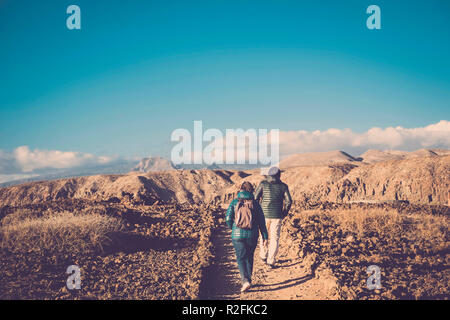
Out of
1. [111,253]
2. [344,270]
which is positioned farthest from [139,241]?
[344,270]

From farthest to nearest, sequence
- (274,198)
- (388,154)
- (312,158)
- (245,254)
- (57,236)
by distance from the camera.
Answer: (312,158) → (388,154) → (57,236) → (274,198) → (245,254)

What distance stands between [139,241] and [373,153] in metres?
111

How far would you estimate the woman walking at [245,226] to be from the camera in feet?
18.5

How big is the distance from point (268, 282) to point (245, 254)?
111 cm

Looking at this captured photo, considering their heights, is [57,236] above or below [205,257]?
above

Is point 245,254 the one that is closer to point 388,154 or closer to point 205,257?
point 205,257

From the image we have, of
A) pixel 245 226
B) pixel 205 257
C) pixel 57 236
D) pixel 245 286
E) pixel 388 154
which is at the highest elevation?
pixel 245 226

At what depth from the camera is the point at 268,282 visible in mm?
6309

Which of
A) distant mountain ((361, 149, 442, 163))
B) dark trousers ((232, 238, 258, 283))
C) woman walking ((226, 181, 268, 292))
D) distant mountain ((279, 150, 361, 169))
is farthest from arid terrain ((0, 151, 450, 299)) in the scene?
distant mountain ((279, 150, 361, 169))

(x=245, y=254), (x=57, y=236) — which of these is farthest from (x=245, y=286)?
(x=57, y=236)

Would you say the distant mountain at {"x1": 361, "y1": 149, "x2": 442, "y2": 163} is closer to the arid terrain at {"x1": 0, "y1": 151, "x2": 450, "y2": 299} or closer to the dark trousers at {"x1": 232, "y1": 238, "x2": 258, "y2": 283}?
the arid terrain at {"x1": 0, "y1": 151, "x2": 450, "y2": 299}

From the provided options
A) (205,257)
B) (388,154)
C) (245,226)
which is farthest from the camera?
(388,154)

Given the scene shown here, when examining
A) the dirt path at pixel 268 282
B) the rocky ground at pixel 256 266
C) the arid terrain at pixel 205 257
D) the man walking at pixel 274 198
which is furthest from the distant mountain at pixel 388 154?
the man walking at pixel 274 198

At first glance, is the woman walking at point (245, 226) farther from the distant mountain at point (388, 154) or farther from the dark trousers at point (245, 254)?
the distant mountain at point (388, 154)
